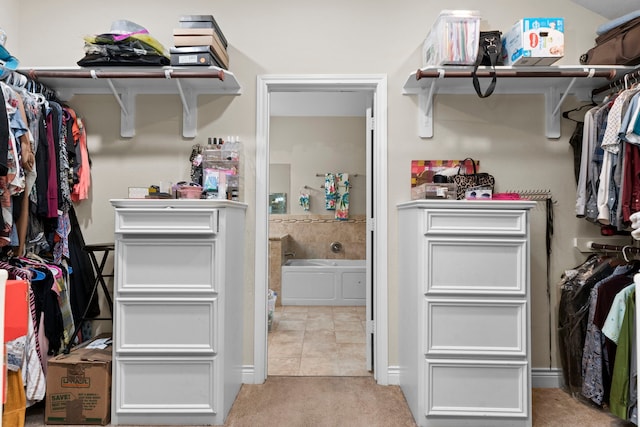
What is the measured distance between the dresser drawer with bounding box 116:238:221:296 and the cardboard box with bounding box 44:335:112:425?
0.46 metres

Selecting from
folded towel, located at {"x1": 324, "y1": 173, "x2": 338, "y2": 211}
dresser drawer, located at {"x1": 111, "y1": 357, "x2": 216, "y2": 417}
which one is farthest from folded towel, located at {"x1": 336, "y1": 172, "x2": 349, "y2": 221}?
dresser drawer, located at {"x1": 111, "y1": 357, "x2": 216, "y2": 417}

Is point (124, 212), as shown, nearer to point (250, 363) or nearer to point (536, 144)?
point (250, 363)

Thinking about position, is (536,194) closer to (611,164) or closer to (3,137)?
(611,164)

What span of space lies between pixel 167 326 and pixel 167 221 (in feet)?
1.72

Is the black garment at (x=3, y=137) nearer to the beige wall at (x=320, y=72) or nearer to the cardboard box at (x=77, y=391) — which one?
the beige wall at (x=320, y=72)

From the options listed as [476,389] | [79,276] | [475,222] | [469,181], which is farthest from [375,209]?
[79,276]

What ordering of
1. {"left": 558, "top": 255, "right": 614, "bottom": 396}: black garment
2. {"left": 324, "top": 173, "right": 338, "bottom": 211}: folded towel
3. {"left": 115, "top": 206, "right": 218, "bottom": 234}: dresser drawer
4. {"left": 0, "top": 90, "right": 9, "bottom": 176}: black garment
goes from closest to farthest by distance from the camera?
{"left": 0, "top": 90, "right": 9, "bottom": 176}: black garment → {"left": 115, "top": 206, "right": 218, "bottom": 234}: dresser drawer → {"left": 558, "top": 255, "right": 614, "bottom": 396}: black garment → {"left": 324, "top": 173, "right": 338, "bottom": 211}: folded towel

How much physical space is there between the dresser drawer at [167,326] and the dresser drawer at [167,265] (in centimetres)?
6

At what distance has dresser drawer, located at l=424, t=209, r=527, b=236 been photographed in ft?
6.71

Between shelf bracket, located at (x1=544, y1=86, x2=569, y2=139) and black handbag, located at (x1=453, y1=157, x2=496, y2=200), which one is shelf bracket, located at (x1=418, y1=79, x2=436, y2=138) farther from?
shelf bracket, located at (x1=544, y1=86, x2=569, y2=139)

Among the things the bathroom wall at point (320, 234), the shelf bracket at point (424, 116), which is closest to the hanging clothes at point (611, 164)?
the shelf bracket at point (424, 116)

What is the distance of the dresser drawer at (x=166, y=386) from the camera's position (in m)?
2.05

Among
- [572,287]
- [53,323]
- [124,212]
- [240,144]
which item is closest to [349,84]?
[240,144]

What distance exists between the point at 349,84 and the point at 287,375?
1973mm
